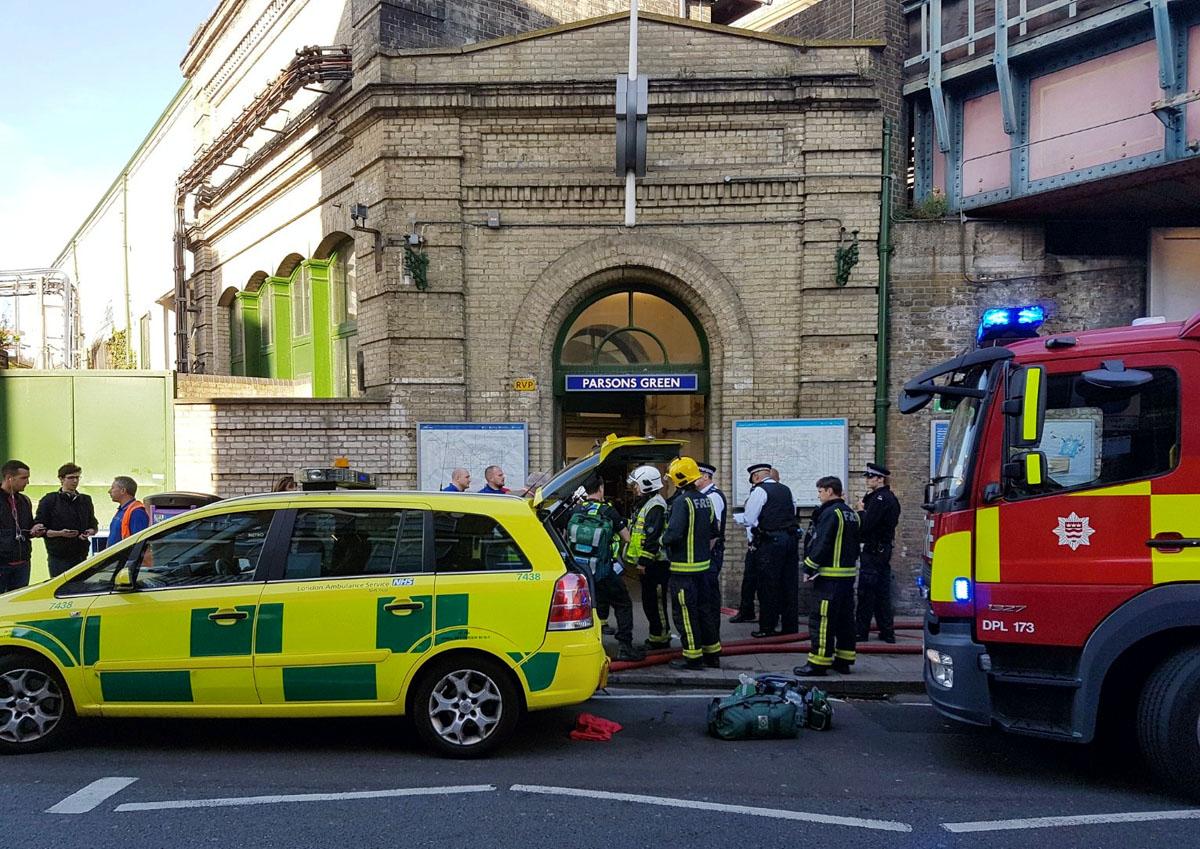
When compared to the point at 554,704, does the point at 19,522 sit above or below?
above

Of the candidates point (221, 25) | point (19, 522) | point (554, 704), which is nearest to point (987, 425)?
point (554, 704)

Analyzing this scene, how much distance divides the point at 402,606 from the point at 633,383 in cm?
631

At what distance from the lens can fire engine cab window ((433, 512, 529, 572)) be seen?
5.53 meters

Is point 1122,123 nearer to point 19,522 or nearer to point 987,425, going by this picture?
point 987,425

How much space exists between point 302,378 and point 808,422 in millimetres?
8014

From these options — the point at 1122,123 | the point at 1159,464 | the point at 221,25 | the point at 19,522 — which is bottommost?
the point at 19,522

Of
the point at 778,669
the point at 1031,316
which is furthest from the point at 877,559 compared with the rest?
the point at 1031,316

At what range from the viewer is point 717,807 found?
15.3 ft

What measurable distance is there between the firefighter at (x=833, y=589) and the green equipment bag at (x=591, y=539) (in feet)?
5.80

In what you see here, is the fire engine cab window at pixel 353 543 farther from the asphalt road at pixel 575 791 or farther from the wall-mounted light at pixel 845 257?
the wall-mounted light at pixel 845 257

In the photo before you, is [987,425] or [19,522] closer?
[987,425]

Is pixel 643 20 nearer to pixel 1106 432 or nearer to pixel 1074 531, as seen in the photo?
pixel 1106 432

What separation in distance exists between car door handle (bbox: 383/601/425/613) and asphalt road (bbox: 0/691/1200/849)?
911mm

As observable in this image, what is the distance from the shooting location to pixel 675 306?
11453 millimetres
